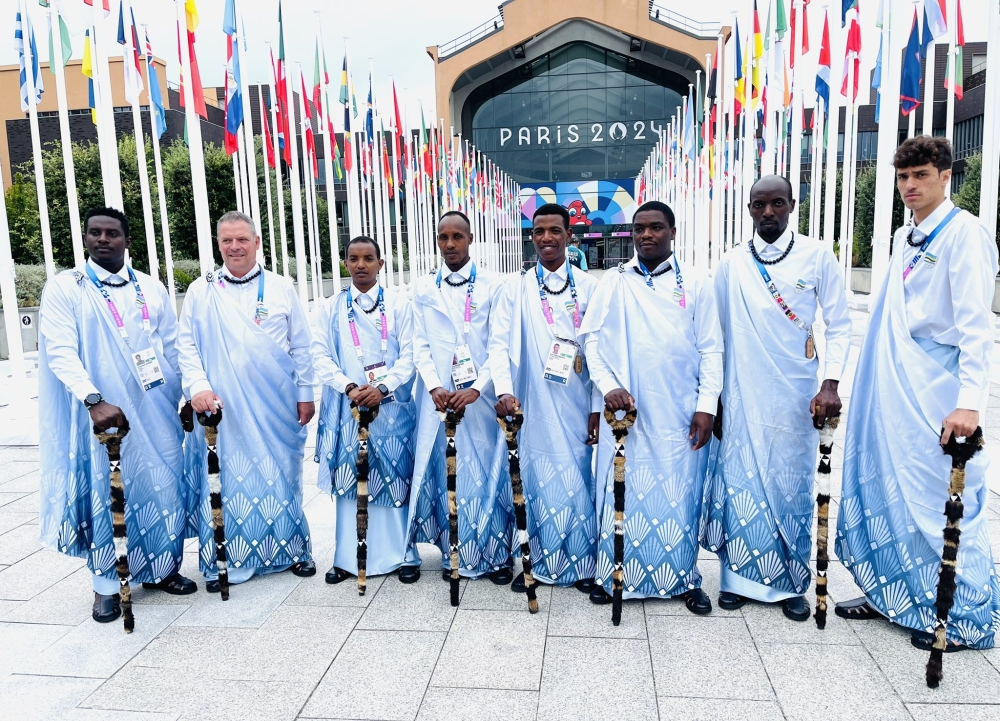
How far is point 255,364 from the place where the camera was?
4.03 m

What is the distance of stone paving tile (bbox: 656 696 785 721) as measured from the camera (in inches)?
109

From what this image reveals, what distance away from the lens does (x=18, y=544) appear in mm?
4941

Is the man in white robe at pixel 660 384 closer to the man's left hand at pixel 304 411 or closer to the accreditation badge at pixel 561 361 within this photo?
the accreditation badge at pixel 561 361

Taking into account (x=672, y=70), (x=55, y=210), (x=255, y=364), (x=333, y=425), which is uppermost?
(x=672, y=70)

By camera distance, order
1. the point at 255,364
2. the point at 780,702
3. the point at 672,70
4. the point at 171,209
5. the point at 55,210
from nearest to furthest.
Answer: the point at 780,702, the point at 255,364, the point at 55,210, the point at 171,209, the point at 672,70

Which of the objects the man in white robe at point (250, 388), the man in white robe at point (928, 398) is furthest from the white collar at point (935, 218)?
the man in white robe at point (250, 388)

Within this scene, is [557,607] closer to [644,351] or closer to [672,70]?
[644,351]

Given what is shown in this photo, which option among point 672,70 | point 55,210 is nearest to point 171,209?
point 55,210

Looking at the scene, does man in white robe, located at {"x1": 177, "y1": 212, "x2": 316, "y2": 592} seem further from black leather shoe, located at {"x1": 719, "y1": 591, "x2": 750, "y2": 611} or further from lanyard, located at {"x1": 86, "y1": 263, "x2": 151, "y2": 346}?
black leather shoe, located at {"x1": 719, "y1": 591, "x2": 750, "y2": 611}

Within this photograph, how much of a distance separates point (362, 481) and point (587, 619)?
131 centimetres

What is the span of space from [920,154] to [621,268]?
135cm

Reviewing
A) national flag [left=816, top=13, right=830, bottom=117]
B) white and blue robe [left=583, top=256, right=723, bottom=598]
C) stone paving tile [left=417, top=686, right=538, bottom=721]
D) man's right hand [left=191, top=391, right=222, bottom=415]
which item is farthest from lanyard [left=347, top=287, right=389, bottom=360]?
national flag [left=816, top=13, right=830, bottom=117]

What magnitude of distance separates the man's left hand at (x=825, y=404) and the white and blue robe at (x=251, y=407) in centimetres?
259

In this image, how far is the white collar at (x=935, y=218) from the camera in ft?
10.5
